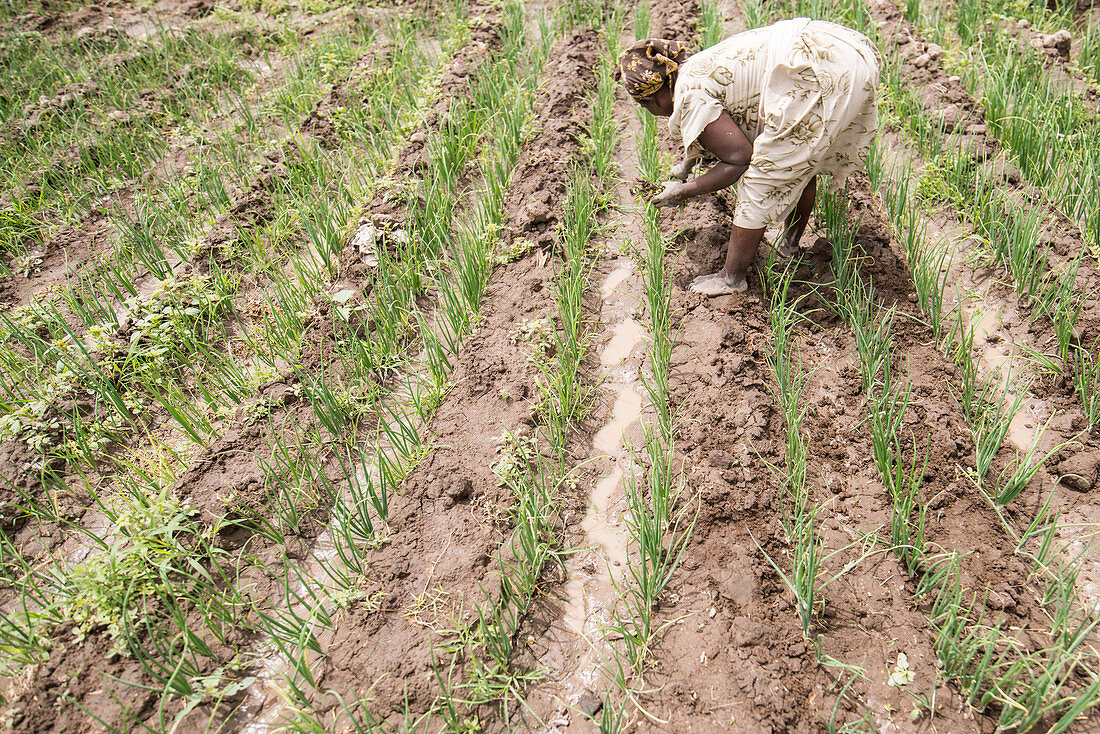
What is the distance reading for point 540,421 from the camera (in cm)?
247

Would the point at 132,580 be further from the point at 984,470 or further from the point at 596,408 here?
the point at 984,470

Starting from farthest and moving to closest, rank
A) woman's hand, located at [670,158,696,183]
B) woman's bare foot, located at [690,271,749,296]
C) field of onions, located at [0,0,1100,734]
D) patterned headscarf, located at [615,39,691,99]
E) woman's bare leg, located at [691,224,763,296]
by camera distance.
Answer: woman's hand, located at [670,158,696,183] → woman's bare foot, located at [690,271,749,296] → woman's bare leg, located at [691,224,763,296] → patterned headscarf, located at [615,39,691,99] → field of onions, located at [0,0,1100,734]

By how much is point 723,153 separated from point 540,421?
130cm

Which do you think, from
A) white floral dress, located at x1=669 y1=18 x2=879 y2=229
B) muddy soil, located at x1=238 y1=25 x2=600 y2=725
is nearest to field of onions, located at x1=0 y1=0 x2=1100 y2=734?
muddy soil, located at x1=238 y1=25 x2=600 y2=725

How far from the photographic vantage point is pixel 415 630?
1917 millimetres

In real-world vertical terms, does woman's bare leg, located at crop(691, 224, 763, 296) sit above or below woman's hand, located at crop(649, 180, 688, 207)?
below

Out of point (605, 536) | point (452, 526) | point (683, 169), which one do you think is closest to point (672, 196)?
point (683, 169)

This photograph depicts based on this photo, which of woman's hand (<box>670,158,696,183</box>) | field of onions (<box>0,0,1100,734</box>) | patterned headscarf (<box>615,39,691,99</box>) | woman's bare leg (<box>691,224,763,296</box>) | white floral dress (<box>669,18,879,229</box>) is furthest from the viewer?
woman's hand (<box>670,158,696,183</box>)

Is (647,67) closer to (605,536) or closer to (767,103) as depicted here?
(767,103)

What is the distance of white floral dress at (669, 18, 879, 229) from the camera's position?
2373 millimetres

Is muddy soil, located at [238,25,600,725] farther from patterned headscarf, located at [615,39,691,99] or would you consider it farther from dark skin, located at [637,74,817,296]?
patterned headscarf, located at [615,39,691,99]

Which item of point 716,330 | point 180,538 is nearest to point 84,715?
point 180,538

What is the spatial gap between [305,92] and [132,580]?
141 inches

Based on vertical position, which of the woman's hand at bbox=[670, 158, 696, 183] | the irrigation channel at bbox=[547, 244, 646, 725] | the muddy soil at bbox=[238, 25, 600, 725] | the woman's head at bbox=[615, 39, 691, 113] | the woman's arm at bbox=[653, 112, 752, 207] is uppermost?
the woman's head at bbox=[615, 39, 691, 113]
